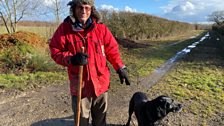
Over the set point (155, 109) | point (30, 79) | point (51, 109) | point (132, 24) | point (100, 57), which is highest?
point (132, 24)

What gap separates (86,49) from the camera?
3252 millimetres

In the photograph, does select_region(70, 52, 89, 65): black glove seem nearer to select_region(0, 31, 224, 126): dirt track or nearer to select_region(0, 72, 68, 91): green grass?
select_region(0, 31, 224, 126): dirt track

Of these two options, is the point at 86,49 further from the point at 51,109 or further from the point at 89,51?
the point at 51,109

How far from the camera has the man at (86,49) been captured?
3.18 m

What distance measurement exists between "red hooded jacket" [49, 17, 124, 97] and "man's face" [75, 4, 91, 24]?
12cm

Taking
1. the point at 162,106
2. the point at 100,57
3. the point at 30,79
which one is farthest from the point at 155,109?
the point at 30,79

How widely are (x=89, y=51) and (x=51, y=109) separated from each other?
2756 mm

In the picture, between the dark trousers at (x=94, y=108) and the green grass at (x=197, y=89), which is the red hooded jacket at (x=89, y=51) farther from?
the green grass at (x=197, y=89)

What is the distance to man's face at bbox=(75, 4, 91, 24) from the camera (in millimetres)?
3176

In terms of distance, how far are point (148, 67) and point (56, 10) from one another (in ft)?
22.6

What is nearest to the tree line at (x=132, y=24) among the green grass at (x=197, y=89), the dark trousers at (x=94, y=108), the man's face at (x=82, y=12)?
the green grass at (x=197, y=89)

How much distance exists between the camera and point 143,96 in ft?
15.3

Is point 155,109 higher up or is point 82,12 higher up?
point 82,12

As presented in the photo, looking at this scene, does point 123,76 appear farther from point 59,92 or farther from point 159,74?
point 159,74
